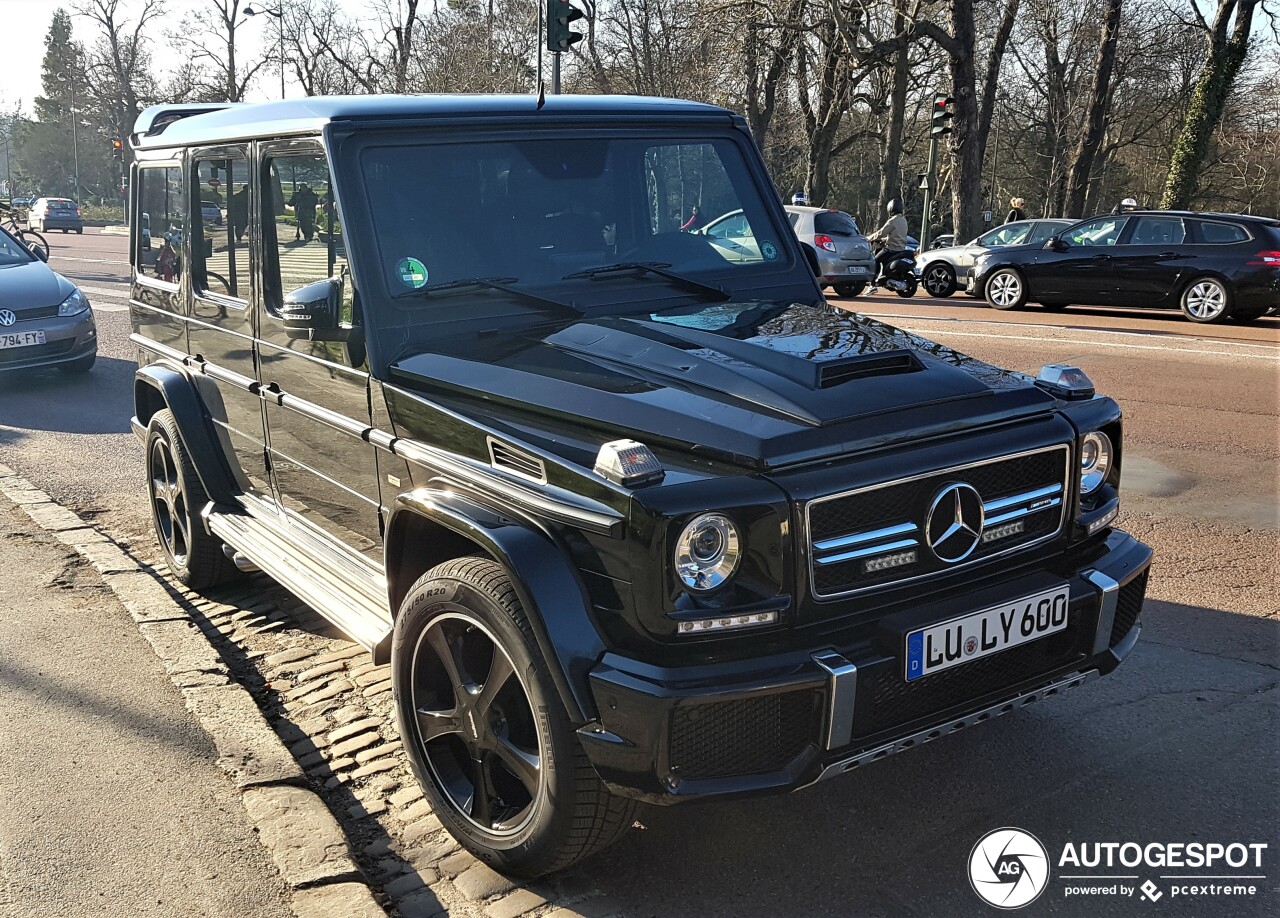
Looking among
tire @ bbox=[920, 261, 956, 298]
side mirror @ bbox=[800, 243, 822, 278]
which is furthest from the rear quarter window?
side mirror @ bbox=[800, 243, 822, 278]

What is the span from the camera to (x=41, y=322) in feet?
38.9

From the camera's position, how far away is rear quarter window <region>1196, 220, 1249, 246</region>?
647 inches

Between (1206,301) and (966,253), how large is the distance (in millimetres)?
5228

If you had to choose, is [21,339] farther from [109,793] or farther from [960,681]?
[960,681]

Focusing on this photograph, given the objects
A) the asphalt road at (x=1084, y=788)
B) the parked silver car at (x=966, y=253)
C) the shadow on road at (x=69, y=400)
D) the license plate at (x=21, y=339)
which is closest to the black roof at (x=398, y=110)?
the asphalt road at (x=1084, y=788)

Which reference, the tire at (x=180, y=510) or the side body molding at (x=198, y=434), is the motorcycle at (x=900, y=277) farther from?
the side body molding at (x=198, y=434)

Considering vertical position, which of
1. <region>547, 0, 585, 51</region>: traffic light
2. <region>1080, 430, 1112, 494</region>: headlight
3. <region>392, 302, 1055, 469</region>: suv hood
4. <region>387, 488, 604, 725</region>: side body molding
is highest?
<region>547, 0, 585, 51</region>: traffic light

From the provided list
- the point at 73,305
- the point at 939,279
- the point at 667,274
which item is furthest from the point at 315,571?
the point at 939,279

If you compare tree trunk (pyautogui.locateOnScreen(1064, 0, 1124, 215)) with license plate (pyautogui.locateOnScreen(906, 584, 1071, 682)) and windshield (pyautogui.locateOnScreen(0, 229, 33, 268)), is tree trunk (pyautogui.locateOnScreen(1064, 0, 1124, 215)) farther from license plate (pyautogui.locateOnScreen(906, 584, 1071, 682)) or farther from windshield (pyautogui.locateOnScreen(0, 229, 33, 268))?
license plate (pyautogui.locateOnScreen(906, 584, 1071, 682))

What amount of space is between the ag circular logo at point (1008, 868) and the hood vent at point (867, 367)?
1383 mm

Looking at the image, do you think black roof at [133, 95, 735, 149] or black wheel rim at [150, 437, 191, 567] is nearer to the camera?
black roof at [133, 95, 735, 149]

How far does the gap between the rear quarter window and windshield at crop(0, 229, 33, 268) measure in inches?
605

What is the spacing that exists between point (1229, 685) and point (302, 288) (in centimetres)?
368

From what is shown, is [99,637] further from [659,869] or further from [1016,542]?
[1016,542]
